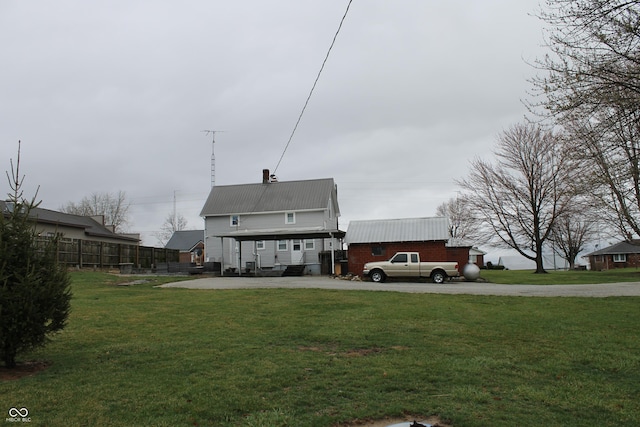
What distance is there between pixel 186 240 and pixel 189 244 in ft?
4.23

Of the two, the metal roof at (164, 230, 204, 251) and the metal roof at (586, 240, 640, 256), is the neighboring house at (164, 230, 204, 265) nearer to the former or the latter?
the metal roof at (164, 230, 204, 251)

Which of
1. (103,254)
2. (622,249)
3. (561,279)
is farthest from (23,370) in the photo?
(622,249)

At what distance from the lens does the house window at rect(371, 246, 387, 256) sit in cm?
2894

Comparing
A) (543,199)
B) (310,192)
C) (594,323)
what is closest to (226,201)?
(310,192)

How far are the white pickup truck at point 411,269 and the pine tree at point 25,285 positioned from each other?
19.7m

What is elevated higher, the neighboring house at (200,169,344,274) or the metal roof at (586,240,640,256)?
the neighboring house at (200,169,344,274)

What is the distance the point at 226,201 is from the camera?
39000mm

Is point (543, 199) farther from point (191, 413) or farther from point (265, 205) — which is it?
point (191, 413)

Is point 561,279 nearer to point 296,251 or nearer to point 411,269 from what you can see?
point 411,269

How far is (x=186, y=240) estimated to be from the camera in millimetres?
63188

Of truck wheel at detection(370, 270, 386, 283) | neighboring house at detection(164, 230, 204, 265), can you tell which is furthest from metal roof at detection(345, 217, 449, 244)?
neighboring house at detection(164, 230, 204, 265)

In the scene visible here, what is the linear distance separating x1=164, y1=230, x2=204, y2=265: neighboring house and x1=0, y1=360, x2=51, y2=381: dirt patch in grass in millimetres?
51679

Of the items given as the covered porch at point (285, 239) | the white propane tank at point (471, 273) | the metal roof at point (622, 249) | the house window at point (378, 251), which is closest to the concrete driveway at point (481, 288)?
the white propane tank at point (471, 273)

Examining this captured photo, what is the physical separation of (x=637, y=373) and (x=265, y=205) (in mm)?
32651
